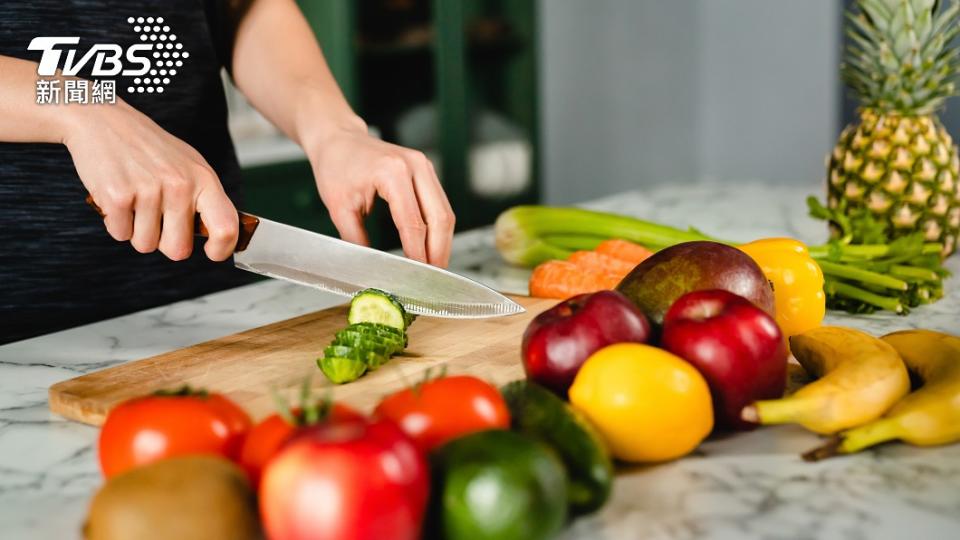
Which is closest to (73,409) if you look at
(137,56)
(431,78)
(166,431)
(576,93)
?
(166,431)

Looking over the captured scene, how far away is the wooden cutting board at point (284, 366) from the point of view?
48.5 inches

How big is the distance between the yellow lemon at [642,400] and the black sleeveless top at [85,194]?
118cm

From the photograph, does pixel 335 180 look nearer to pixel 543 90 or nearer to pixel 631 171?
pixel 543 90

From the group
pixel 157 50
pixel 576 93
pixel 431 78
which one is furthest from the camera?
pixel 576 93

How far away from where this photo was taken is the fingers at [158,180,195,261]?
54.1 inches

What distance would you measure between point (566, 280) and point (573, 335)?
63 centimetres

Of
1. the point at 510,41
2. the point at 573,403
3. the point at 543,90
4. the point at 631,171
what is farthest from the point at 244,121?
the point at 573,403

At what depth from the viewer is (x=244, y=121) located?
11.8 feet

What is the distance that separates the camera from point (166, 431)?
2.98 feet

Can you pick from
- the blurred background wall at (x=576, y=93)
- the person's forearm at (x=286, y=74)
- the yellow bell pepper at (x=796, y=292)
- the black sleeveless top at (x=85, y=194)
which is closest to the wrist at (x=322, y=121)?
the person's forearm at (x=286, y=74)

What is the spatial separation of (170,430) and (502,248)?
3.90 feet

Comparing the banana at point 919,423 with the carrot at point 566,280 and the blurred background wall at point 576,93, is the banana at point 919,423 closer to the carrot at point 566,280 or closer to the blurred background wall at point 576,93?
the carrot at point 566,280

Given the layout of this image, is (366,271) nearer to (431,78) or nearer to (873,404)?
(873,404)

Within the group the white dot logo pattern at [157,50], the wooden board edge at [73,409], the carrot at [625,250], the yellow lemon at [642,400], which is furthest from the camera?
the white dot logo pattern at [157,50]
